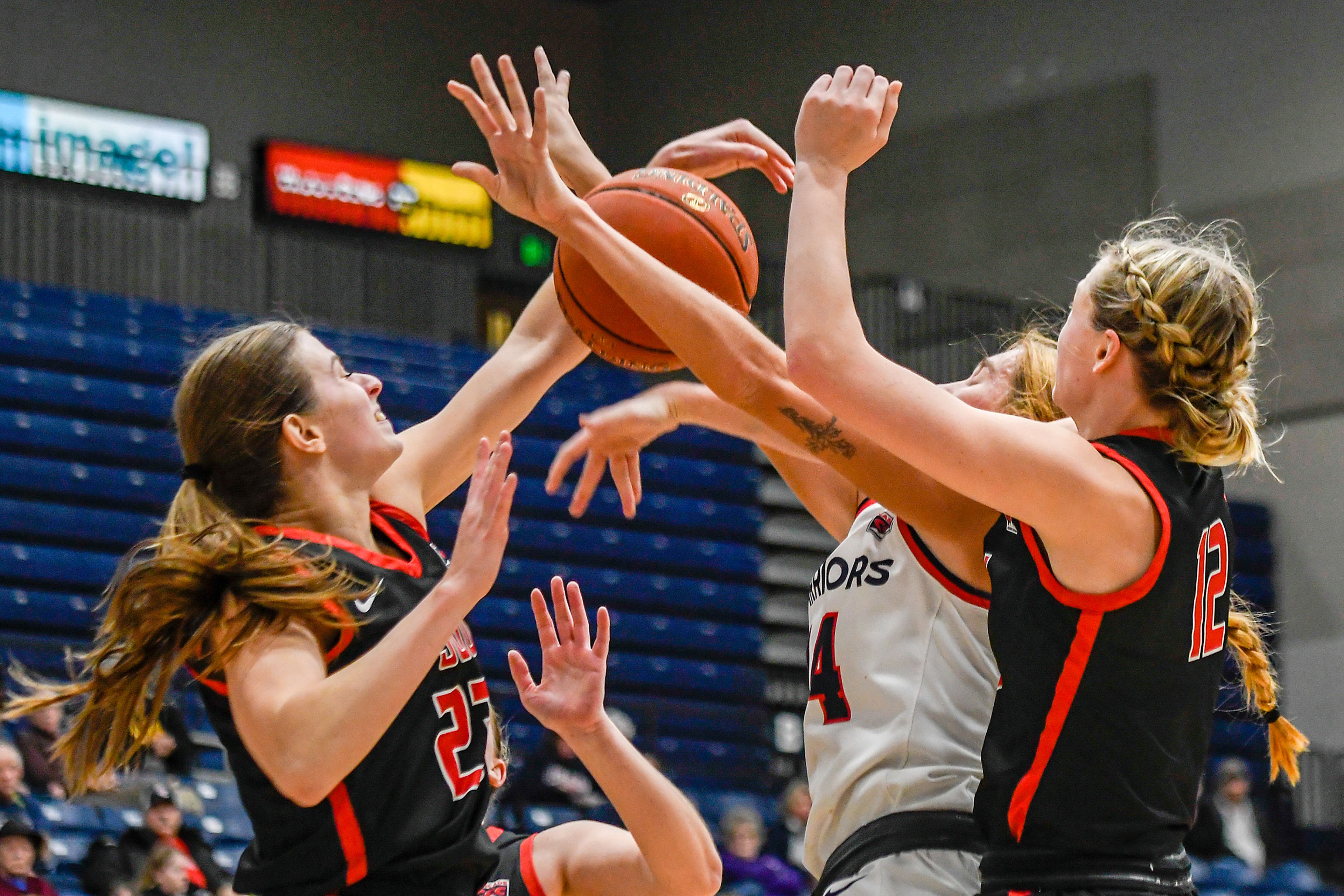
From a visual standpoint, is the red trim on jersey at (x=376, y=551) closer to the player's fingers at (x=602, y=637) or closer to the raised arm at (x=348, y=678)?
the raised arm at (x=348, y=678)

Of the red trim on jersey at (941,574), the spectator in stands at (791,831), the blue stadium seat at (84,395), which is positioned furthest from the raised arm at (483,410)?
the blue stadium seat at (84,395)

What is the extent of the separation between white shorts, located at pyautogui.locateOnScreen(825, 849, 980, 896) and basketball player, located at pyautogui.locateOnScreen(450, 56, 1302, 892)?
207mm

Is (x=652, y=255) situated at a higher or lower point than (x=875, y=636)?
higher

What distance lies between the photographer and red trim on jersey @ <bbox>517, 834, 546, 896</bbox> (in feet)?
8.69

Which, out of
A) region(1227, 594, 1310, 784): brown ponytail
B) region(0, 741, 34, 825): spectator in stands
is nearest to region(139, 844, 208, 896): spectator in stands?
region(0, 741, 34, 825): spectator in stands

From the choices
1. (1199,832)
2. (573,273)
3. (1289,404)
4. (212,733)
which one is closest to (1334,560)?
(1289,404)

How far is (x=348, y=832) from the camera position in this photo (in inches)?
93.2

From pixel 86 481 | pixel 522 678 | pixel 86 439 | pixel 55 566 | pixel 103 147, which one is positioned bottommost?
pixel 55 566

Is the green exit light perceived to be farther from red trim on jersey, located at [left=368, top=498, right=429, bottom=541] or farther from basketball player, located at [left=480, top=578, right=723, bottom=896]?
basketball player, located at [left=480, top=578, right=723, bottom=896]

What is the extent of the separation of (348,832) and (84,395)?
9010 mm

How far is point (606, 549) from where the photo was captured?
1214cm

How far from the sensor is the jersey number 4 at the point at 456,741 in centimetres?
249

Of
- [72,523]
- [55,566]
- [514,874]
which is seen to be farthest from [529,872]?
[72,523]

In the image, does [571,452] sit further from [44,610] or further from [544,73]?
[44,610]
